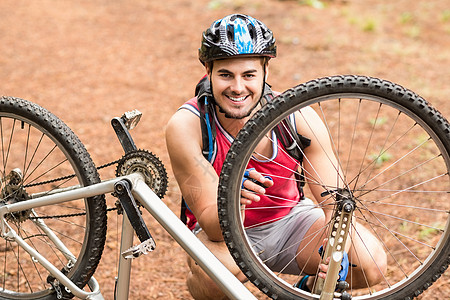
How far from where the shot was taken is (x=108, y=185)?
2395 millimetres

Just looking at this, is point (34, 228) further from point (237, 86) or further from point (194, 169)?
point (237, 86)

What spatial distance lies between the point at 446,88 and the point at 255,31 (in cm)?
493

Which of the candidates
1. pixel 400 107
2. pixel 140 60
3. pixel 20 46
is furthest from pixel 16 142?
pixel 400 107

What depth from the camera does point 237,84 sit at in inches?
103

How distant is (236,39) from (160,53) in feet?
20.4

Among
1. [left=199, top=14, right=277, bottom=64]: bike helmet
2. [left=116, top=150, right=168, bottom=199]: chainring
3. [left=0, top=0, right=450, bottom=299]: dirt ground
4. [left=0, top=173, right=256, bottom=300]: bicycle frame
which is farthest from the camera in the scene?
[left=0, top=0, right=450, bottom=299]: dirt ground

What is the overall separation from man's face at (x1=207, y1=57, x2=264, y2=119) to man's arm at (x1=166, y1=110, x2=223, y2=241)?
18cm

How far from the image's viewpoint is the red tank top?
2.76 metres

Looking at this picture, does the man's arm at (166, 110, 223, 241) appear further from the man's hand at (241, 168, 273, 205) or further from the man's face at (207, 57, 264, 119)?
the man's hand at (241, 168, 273, 205)

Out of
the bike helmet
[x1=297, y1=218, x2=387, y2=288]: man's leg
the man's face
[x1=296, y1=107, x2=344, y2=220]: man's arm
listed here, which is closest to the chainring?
the man's face

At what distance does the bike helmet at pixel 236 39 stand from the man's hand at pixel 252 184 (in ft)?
1.97

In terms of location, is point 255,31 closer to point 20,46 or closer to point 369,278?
point 369,278

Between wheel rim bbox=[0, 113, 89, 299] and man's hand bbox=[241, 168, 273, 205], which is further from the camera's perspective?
wheel rim bbox=[0, 113, 89, 299]

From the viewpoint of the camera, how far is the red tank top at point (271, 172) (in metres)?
2.76
